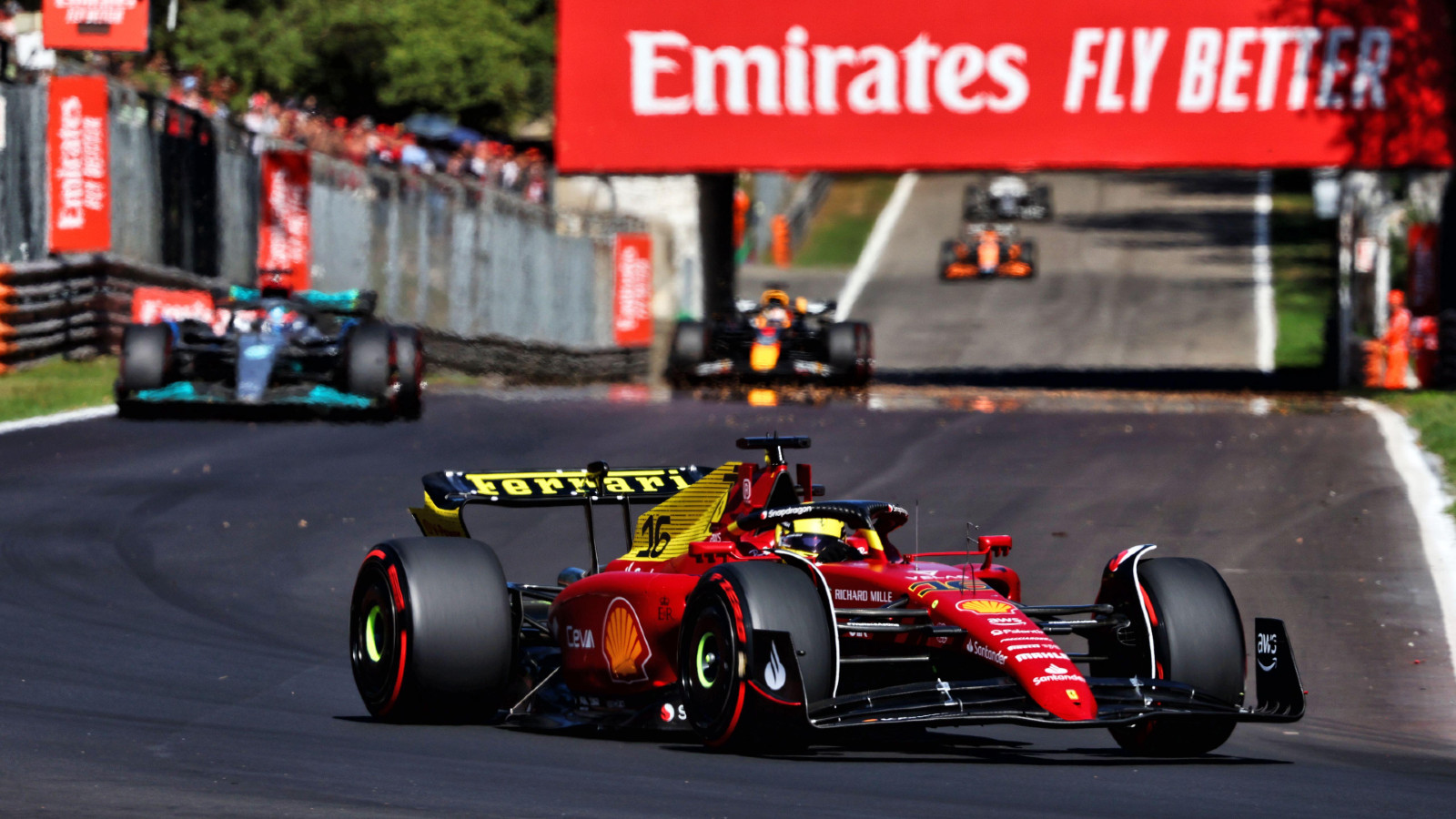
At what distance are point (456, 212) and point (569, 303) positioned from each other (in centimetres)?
408

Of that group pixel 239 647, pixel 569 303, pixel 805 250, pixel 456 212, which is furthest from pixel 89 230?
pixel 805 250

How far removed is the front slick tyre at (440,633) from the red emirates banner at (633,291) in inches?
1026

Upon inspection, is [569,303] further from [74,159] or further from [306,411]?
[306,411]

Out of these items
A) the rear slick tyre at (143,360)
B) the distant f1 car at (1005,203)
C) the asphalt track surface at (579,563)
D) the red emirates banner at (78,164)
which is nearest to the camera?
the asphalt track surface at (579,563)

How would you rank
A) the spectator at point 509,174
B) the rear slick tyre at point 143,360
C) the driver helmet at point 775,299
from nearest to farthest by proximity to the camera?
1. the rear slick tyre at point 143,360
2. the driver helmet at point 775,299
3. the spectator at point 509,174

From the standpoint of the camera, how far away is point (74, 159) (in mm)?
23219

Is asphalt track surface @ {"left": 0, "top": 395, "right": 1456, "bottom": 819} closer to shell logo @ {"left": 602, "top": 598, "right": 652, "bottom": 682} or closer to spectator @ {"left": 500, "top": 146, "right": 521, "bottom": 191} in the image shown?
shell logo @ {"left": 602, "top": 598, "right": 652, "bottom": 682}

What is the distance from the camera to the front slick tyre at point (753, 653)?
23.2 feet

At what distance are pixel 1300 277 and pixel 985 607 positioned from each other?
42630mm

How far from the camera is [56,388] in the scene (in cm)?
2083

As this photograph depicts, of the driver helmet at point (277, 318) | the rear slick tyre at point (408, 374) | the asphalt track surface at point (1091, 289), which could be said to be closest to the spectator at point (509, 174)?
the asphalt track surface at point (1091, 289)

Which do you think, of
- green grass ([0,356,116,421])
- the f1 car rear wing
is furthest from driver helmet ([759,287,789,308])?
the f1 car rear wing

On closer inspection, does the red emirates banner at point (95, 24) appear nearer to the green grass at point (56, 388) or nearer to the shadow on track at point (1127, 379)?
the green grass at point (56, 388)

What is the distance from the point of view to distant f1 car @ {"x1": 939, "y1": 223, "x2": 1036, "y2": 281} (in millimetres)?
46875
